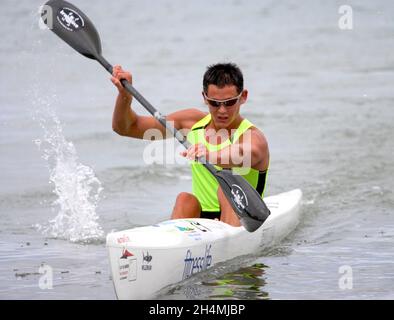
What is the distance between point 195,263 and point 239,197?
579 millimetres

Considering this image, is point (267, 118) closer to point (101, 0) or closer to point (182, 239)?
point (182, 239)


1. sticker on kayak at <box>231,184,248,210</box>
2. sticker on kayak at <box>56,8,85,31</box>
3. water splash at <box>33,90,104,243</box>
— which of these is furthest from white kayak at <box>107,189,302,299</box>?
sticker on kayak at <box>56,8,85,31</box>

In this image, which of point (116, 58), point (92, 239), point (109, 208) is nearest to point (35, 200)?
point (109, 208)

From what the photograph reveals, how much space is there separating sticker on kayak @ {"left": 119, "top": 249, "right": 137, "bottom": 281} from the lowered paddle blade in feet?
3.06

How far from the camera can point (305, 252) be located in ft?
24.8

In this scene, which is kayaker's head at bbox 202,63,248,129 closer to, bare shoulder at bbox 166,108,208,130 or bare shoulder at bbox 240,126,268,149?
bare shoulder at bbox 240,126,268,149

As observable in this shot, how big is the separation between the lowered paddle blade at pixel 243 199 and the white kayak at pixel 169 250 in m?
0.35

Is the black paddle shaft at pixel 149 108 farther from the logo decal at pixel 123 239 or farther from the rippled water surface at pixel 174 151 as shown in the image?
the logo decal at pixel 123 239

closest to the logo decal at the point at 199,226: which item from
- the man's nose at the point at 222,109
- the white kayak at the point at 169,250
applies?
the white kayak at the point at 169,250

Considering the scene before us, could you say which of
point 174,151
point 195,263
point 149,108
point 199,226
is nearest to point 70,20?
point 149,108

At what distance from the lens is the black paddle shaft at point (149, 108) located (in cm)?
629

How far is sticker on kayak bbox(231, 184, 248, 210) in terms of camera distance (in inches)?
247

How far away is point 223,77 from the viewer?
6594 mm

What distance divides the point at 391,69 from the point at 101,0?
31.5 ft
